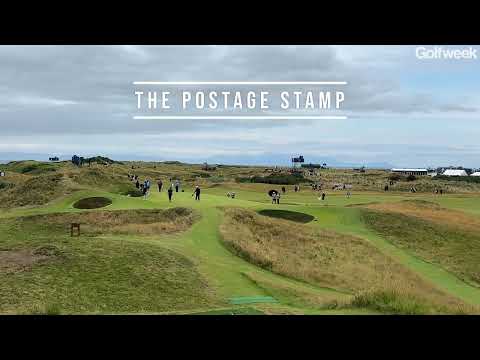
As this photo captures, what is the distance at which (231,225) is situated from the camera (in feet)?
121

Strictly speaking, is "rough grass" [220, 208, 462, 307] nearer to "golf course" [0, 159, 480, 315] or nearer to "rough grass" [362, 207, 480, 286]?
"golf course" [0, 159, 480, 315]

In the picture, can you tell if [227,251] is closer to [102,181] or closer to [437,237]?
[437,237]

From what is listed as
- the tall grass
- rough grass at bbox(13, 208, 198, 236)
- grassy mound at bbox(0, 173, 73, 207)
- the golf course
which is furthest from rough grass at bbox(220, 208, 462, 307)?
grassy mound at bbox(0, 173, 73, 207)

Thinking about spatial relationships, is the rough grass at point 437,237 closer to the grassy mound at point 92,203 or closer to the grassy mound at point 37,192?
the grassy mound at point 92,203

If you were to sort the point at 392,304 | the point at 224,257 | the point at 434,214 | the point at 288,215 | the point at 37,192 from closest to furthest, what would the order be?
the point at 392,304 < the point at 224,257 < the point at 288,215 < the point at 434,214 < the point at 37,192

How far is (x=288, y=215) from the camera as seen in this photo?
1822 inches

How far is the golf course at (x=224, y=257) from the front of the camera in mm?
19672

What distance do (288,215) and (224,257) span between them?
57.5ft

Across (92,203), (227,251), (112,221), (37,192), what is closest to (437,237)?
(227,251)

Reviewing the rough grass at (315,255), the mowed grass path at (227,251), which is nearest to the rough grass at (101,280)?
the mowed grass path at (227,251)

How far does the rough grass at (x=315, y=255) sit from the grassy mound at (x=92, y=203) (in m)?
13.5
